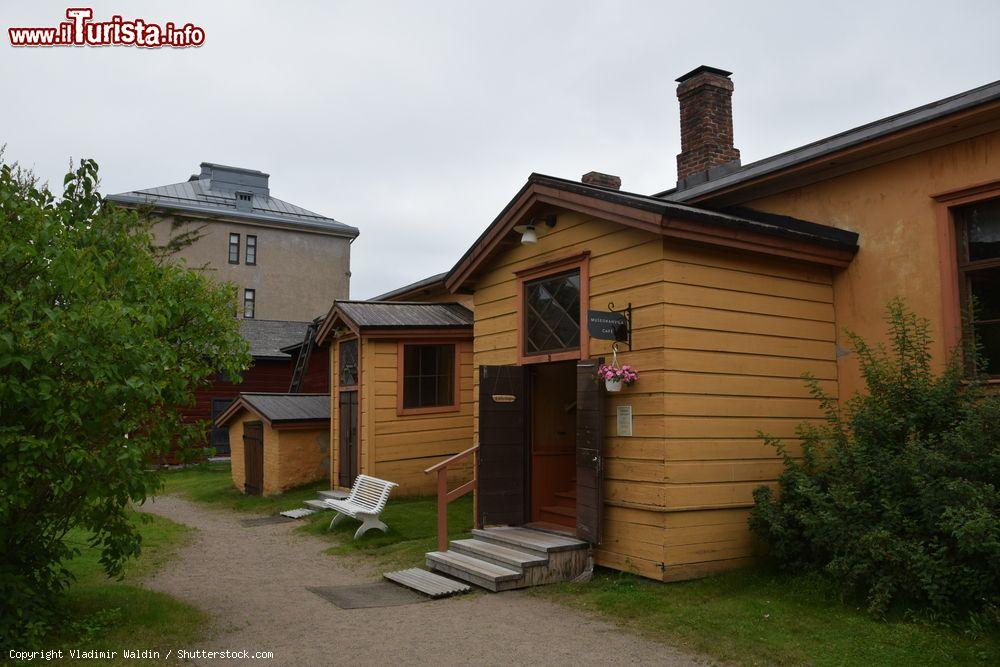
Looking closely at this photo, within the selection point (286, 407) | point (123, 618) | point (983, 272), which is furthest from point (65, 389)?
point (286, 407)

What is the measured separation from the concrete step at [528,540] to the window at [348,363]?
19.6 ft

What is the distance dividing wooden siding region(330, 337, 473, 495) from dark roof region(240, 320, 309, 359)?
12940 mm

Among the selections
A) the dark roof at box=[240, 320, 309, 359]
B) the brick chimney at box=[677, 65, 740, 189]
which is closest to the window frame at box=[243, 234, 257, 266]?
the dark roof at box=[240, 320, 309, 359]

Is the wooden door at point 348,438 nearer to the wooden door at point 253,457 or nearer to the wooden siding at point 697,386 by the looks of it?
the wooden door at point 253,457

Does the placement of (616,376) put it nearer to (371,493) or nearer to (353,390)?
(371,493)

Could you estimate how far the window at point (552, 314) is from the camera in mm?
8883

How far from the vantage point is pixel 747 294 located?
820cm

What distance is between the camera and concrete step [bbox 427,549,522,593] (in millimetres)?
7914

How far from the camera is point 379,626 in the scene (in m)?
6.87

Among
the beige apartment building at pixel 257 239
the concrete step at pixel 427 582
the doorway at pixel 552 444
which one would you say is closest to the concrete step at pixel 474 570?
the concrete step at pixel 427 582

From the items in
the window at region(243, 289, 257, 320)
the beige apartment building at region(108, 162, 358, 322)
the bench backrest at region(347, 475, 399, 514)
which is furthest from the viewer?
the window at region(243, 289, 257, 320)

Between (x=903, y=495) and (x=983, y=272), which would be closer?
(x=903, y=495)

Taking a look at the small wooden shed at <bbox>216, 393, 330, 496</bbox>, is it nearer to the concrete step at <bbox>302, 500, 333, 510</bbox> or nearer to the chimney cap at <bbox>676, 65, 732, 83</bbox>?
the concrete step at <bbox>302, 500, 333, 510</bbox>

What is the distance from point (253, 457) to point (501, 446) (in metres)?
8.73
